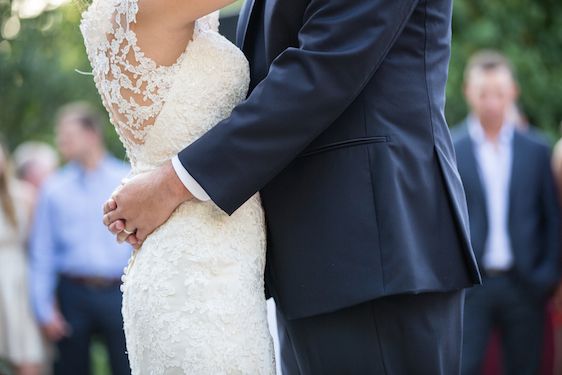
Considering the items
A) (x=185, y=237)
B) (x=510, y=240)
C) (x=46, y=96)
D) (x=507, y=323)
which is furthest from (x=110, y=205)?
(x=46, y=96)

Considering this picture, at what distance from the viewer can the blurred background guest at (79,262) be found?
7762mm

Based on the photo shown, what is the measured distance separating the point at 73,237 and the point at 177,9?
5306 mm

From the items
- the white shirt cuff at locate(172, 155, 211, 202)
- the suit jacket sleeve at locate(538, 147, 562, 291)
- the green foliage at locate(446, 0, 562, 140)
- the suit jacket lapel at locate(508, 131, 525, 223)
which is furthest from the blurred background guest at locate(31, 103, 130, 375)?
the white shirt cuff at locate(172, 155, 211, 202)

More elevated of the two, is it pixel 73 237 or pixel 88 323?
pixel 73 237

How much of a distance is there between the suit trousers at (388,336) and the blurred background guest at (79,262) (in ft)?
16.4

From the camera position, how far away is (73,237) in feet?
25.8

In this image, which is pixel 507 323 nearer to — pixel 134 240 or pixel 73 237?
pixel 73 237

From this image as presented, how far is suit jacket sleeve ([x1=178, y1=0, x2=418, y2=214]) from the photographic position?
270cm

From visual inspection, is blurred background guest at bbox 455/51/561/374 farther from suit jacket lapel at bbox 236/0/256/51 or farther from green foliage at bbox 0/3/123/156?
green foliage at bbox 0/3/123/156

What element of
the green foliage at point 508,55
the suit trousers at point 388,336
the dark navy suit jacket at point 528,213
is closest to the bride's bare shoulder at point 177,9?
the suit trousers at point 388,336

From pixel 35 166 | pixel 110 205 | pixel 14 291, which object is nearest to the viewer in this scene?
pixel 110 205

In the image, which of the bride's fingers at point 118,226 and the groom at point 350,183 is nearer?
the groom at point 350,183

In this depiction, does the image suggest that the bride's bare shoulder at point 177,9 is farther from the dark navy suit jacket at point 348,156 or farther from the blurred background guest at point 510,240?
the blurred background guest at point 510,240

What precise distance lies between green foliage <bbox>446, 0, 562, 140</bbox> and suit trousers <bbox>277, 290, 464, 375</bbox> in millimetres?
8457
